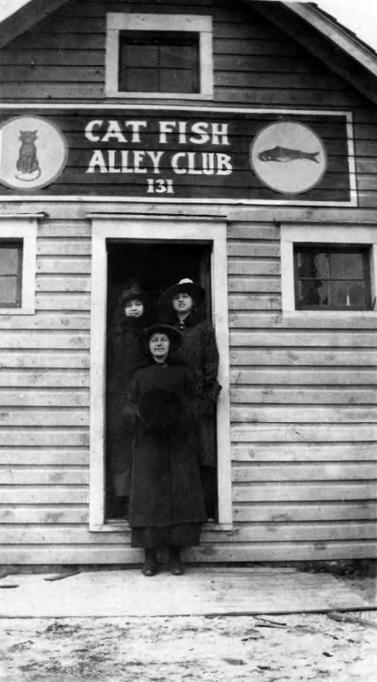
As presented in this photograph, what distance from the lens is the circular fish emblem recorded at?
6199 mm

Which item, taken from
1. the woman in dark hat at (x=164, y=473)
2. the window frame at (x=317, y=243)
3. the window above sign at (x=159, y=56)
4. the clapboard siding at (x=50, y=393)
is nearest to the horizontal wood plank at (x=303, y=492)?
the woman in dark hat at (x=164, y=473)

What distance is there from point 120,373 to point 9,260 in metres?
1.52

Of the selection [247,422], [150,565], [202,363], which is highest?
[202,363]

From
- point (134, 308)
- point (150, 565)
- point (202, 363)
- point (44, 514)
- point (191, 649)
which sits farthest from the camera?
point (134, 308)

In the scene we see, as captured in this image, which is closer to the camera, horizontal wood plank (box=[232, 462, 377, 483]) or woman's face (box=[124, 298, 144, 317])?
horizontal wood plank (box=[232, 462, 377, 483])

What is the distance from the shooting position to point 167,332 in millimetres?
5746

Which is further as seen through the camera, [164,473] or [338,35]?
[338,35]

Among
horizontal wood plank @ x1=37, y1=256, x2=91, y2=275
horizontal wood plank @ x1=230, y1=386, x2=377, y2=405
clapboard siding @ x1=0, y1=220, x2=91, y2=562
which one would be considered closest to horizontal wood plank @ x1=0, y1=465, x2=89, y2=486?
clapboard siding @ x1=0, y1=220, x2=91, y2=562

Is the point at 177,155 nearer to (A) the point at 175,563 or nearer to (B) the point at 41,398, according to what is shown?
(B) the point at 41,398

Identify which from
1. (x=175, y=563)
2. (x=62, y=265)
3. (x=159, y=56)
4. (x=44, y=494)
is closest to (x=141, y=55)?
(x=159, y=56)

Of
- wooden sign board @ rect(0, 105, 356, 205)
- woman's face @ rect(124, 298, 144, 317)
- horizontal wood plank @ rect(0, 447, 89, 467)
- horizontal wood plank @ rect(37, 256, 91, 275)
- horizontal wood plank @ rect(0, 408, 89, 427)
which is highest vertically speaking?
wooden sign board @ rect(0, 105, 356, 205)

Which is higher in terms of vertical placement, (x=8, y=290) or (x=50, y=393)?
(x=8, y=290)

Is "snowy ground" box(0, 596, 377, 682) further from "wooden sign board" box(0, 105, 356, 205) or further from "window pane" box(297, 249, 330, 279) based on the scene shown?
"wooden sign board" box(0, 105, 356, 205)

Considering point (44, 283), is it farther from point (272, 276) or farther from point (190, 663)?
point (190, 663)
